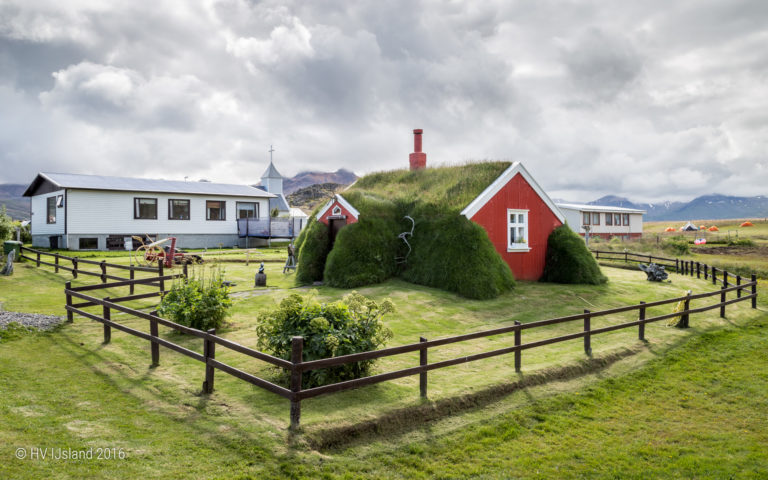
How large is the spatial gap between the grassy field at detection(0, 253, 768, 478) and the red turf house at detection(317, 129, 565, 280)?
7.01 m

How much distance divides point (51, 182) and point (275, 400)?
107 ft

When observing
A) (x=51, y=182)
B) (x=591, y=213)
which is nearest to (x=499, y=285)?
(x=51, y=182)

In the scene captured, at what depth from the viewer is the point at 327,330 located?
24.0 ft

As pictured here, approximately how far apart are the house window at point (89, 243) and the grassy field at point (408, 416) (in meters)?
23.2

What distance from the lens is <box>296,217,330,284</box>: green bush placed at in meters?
17.9

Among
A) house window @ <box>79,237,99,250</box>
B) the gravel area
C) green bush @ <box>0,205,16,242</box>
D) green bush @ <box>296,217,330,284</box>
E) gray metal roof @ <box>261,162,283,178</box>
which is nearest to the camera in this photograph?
the gravel area

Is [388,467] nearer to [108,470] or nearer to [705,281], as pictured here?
[108,470]

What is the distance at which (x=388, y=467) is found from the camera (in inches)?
218

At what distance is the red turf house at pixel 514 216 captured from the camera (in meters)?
17.5

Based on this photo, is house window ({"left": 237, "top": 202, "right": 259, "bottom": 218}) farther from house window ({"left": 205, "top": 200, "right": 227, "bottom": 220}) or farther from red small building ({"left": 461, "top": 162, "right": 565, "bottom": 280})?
red small building ({"left": 461, "top": 162, "right": 565, "bottom": 280})

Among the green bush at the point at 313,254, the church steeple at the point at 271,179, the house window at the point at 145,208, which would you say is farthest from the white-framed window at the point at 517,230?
the church steeple at the point at 271,179

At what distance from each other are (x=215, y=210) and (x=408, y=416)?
33.1 metres

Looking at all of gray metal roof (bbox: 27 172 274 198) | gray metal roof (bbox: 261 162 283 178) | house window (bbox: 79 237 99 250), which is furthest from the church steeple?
house window (bbox: 79 237 99 250)

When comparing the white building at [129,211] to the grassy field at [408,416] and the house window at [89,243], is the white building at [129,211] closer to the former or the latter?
the house window at [89,243]
